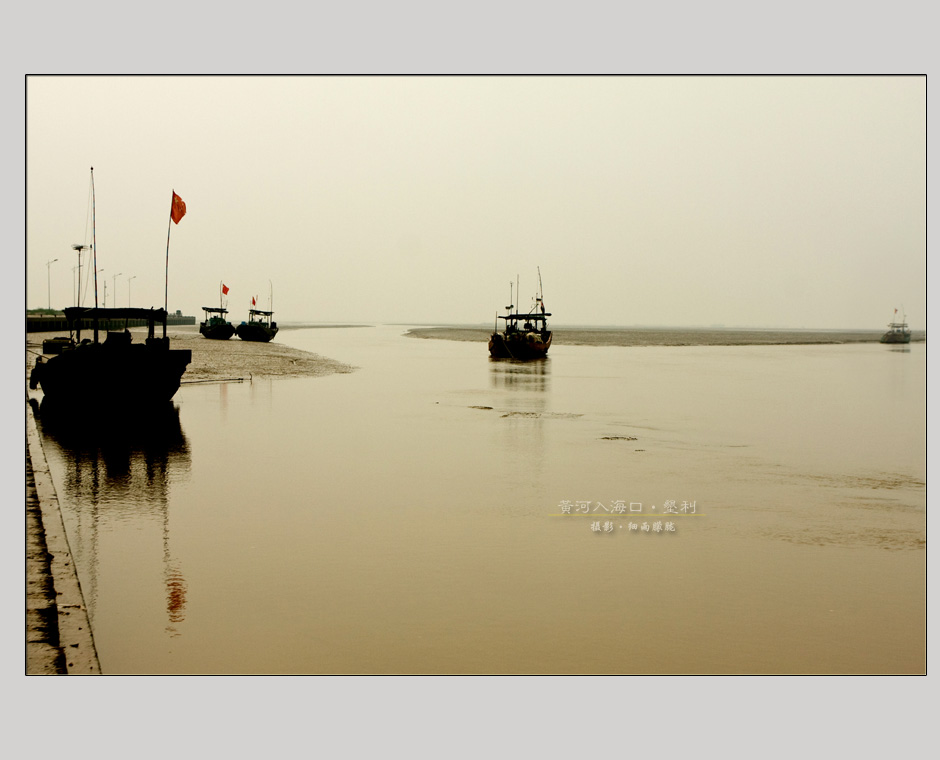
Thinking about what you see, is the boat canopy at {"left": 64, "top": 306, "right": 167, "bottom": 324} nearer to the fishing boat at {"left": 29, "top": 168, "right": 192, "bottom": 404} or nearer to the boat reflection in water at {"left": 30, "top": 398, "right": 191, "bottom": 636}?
the fishing boat at {"left": 29, "top": 168, "right": 192, "bottom": 404}

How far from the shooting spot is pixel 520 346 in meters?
62.7

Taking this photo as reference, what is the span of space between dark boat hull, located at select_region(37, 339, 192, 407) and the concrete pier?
38.0 feet

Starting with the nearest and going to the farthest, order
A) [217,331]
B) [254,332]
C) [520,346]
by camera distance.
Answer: [520,346] < [254,332] < [217,331]

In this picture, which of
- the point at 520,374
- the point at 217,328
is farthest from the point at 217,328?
the point at 520,374

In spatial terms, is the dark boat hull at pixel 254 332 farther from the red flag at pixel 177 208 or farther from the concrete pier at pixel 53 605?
the concrete pier at pixel 53 605

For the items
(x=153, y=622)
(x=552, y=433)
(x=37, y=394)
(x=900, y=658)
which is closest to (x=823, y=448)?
(x=552, y=433)

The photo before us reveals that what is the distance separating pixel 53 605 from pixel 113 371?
661 inches

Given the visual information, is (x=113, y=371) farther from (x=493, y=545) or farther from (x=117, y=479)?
(x=493, y=545)

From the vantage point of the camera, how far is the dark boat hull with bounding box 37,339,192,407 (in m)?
24.5

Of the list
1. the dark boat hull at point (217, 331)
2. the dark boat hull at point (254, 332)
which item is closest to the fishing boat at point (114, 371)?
the dark boat hull at point (254, 332)

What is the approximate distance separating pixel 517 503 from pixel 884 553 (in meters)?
5.71

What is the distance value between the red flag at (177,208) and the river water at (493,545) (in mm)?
5704

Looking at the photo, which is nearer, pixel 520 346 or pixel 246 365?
pixel 246 365

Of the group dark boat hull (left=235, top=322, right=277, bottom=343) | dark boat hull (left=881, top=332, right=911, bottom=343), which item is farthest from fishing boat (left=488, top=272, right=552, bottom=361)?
dark boat hull (left=881, top=332, right=911, bottom=343)
